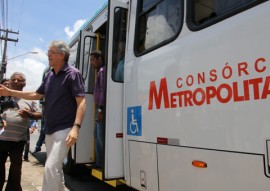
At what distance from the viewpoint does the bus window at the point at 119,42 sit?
4.00 metres

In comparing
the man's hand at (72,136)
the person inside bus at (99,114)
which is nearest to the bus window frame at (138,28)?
the person inside bus at (99,114)

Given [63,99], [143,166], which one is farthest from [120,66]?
[143,166]

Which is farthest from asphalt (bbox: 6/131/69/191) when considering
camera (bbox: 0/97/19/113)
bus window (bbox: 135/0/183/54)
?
bus window (bbox: 135/0/183/54)

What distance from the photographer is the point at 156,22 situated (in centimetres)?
337

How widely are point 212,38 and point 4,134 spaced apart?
110 inches

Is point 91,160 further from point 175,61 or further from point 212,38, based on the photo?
point 212,38

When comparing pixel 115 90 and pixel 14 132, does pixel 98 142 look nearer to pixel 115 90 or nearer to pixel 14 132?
pixel 115 90

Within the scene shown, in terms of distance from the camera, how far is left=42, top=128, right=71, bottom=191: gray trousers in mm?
3145

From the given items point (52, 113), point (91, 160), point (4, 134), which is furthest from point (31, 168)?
point (52, 113)

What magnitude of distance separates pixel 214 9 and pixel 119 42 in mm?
1646

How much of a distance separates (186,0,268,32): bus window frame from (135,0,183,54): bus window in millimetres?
112

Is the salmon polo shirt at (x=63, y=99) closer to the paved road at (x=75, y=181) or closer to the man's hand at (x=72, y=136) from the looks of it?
the man's hand at (x=72, y=136)

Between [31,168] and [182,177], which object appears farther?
[31,168]

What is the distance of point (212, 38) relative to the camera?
2.56 meters
